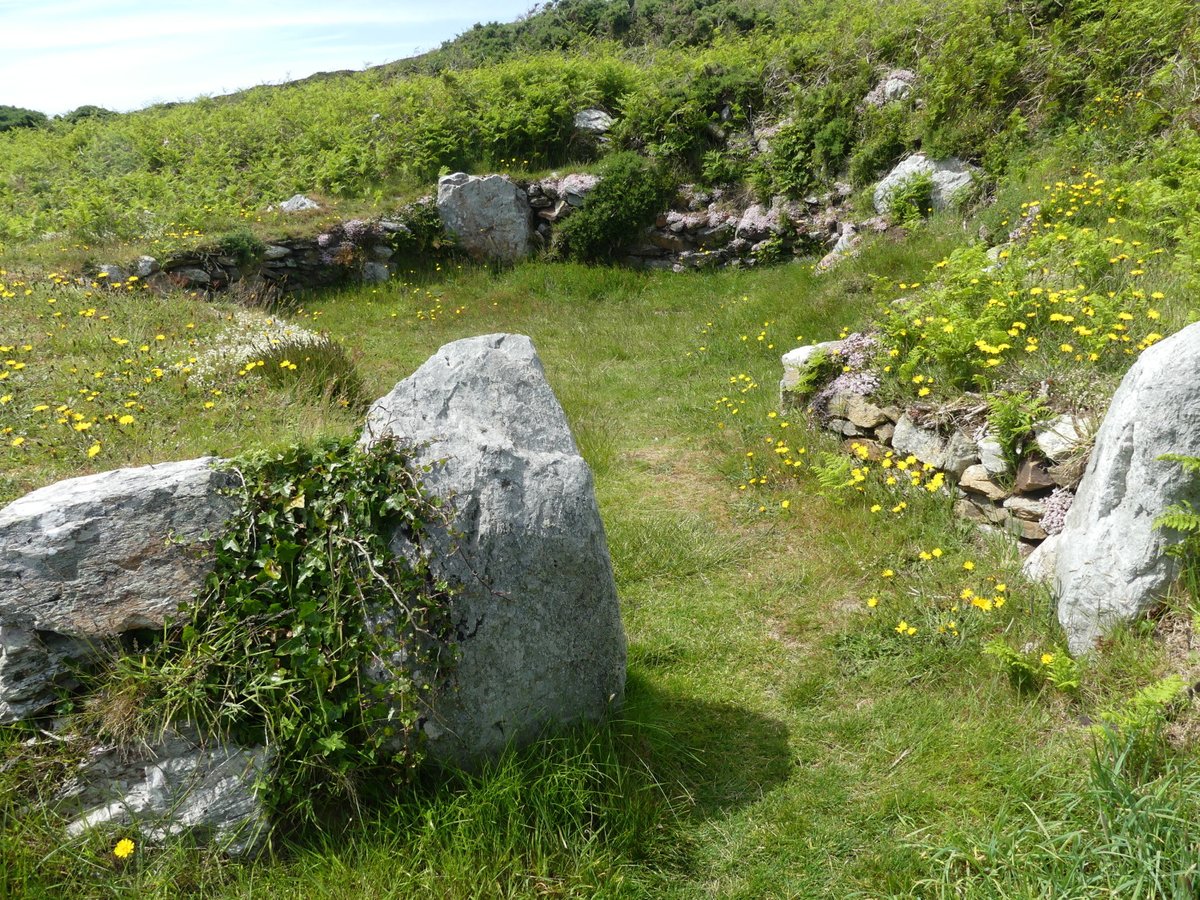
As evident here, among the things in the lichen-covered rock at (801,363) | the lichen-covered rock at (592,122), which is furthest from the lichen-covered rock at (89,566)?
the lichen-covered rock at (592,122)

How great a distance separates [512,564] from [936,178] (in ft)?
31.2

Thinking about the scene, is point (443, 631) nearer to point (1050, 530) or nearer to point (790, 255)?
point (1050, 530)

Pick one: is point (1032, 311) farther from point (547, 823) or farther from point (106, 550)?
point (106, 550)

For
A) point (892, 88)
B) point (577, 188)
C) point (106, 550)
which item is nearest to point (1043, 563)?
point (106, 550)

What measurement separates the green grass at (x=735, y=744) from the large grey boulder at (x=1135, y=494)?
0.22 m

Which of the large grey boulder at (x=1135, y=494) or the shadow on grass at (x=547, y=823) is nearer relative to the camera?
the shadow on grass at (x=547, y=823)

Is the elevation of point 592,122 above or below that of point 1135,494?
above

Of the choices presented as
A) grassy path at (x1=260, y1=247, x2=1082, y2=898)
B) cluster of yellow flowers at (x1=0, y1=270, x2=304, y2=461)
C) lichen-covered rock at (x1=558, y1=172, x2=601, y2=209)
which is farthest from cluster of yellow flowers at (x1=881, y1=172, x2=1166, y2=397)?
lichen-covered rock at (x1=558, y1=172, x2=601, y2=209)

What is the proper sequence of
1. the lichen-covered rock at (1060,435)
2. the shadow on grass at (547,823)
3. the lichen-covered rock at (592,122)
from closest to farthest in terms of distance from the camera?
the shadow on grass at (547,823) < the lichen-covered rock at (1060,435) < the lichen-covered rock at (592,122)

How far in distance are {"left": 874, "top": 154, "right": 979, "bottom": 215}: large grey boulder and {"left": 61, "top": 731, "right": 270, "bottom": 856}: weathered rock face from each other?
10158 millimetres

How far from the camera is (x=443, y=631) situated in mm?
3148

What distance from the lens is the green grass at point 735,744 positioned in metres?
2.87

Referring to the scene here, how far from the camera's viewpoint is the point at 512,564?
324cm

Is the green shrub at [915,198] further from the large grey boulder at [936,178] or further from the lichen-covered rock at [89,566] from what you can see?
the lichen-covered rock at [89,566]
